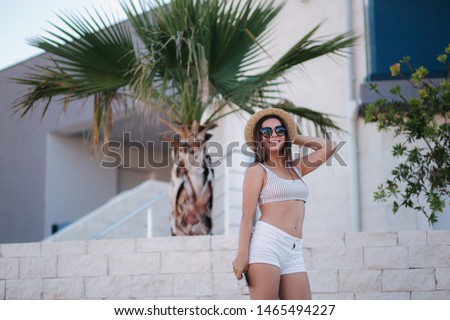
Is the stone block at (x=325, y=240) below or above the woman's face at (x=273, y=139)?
below

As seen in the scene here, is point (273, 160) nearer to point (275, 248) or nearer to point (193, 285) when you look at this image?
point (275, 248)

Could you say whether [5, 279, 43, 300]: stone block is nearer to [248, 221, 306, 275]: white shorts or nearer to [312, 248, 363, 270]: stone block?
[312, 248, 363, 270]: stone block

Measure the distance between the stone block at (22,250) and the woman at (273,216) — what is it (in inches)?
136

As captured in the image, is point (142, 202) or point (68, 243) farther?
point (142, 202)

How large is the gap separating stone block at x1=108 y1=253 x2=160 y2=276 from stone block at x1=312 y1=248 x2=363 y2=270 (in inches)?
57.7

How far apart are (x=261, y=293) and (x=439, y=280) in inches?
118

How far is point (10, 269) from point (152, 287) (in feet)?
4.70

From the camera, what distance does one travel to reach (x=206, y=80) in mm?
7289

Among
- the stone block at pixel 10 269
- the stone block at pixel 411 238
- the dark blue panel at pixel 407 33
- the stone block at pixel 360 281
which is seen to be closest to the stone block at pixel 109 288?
the stone block at pixel 10 269

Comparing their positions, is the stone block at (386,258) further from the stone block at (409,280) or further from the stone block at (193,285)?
the stone block at (193,285)

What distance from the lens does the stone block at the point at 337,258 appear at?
6516mm

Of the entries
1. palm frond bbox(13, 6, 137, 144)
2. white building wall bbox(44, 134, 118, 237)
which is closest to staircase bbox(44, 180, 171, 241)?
white building wall bbox(44, 134, 118, 237)

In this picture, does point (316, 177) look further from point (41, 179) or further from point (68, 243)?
point (41, 179)
